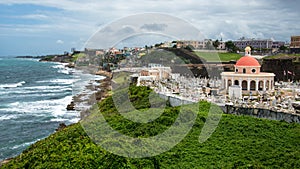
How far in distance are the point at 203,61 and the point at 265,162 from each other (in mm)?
41381

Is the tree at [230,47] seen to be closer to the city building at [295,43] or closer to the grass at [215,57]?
the grass at [215,57]

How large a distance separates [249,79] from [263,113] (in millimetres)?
6404

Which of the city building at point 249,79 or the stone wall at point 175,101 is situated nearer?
the stone wall at point 175,101

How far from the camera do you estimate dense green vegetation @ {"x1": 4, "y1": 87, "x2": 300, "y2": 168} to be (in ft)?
30.4

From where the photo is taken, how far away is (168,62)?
5147cm

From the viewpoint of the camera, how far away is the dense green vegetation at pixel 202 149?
926 cm

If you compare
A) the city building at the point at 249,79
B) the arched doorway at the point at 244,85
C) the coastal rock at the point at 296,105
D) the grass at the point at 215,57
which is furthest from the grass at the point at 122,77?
the coastal rock at the point at 296,105

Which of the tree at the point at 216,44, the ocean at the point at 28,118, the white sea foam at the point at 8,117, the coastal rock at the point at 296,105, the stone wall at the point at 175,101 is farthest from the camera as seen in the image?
the tree at the point at 216,44

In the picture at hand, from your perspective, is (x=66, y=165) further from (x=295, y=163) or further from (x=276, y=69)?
(x=276, y=69)

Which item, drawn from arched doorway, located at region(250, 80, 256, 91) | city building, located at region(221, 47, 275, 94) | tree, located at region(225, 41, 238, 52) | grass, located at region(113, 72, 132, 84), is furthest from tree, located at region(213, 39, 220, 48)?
arched doorway, located at region(250, 80, 256, 91)

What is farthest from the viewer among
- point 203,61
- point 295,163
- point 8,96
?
point 203,61

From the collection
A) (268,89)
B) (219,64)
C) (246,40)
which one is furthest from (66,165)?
(246,40)

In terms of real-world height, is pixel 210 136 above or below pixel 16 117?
above

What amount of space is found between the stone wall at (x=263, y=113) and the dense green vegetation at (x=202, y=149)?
792 mm
